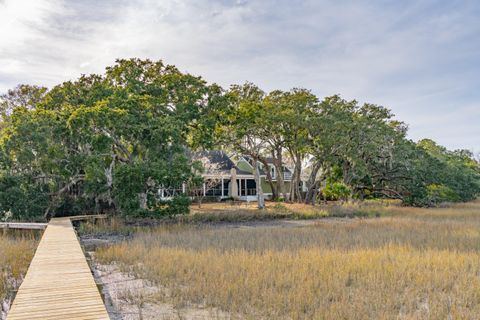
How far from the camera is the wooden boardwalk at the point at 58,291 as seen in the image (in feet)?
16.6

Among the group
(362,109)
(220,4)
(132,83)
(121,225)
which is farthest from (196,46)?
(362,109)

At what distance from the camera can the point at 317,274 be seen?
25.7ft

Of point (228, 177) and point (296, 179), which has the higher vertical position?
point (228, 177)

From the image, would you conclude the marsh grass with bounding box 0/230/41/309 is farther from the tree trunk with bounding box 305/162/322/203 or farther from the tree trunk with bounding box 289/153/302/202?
the tree trunk with bounding box 305/162/322/203

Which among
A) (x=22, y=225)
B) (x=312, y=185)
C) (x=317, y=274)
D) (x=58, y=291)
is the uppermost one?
(x=312, y=185)

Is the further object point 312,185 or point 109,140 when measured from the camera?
point 312,185

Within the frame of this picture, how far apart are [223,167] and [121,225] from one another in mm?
20486

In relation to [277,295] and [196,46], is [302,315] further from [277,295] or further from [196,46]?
[196,46]

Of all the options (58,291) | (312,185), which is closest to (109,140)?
(58,291)

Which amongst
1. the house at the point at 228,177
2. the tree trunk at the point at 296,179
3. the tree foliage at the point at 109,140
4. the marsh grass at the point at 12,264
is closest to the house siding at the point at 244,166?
the house at the point at 228,177

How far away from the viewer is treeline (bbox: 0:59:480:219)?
16641mm

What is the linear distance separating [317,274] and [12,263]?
290 inches

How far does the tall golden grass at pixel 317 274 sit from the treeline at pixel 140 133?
5498mm

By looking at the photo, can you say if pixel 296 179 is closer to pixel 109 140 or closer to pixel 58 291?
pixel 109 140
